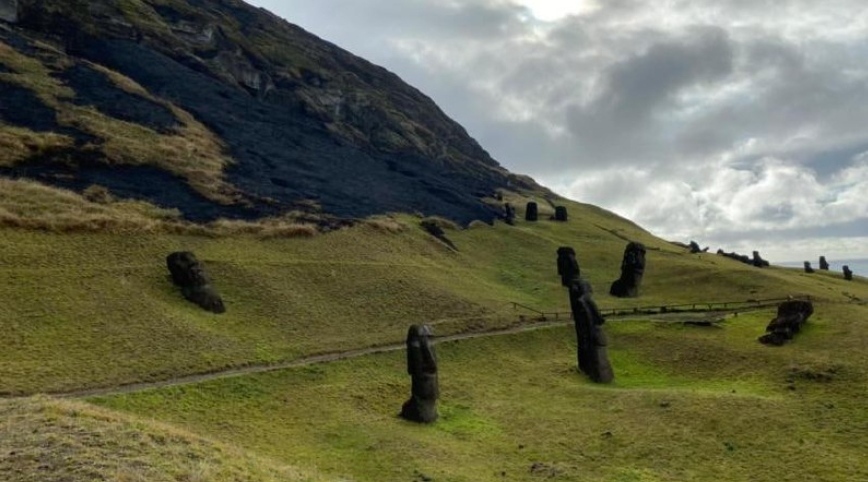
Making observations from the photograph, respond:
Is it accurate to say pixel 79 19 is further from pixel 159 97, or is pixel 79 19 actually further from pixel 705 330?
pixel 705 330

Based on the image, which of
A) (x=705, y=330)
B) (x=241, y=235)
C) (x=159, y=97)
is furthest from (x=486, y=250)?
(x=159, y=97)

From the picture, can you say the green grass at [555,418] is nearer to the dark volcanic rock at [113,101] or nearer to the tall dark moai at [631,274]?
the tall dark moai at [631,274]

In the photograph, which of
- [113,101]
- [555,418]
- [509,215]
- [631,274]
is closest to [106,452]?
[555,418]

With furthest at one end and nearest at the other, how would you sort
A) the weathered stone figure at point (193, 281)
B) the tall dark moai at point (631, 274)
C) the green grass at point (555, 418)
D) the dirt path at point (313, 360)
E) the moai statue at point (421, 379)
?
the tall dark moai at point (631, 274) < the weathered stone figure at point (193, 281) < the moai statue at point (421, 379) < the dirt path at point (313, 360) < the green grass at point (555, 418)

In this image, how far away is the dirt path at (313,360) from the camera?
129 ft

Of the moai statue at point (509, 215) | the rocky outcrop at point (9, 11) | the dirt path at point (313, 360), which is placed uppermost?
the rocky outcrop at point (9, 11)

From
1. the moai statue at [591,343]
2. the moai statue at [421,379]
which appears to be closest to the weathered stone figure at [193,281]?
the moai statue at [421,379]

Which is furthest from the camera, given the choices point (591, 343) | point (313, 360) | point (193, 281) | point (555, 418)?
point (193, 281)

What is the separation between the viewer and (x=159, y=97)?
117m

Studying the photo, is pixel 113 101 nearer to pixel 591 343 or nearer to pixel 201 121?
pixel 201 121

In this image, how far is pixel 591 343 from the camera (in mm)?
50594

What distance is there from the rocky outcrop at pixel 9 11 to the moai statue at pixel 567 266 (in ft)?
319

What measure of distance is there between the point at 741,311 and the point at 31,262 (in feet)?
199

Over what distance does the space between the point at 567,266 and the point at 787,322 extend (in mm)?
32754
